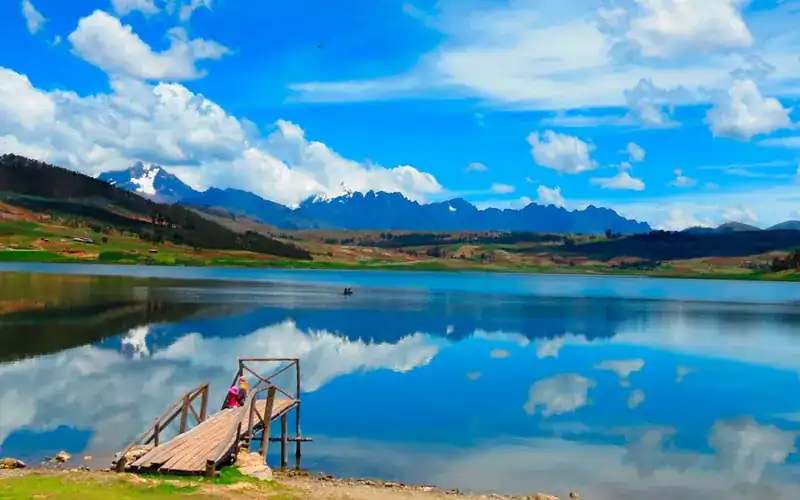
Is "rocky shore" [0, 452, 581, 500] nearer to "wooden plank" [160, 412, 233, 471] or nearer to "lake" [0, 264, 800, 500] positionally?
"wooden plank" [160, 412, 233, 471]

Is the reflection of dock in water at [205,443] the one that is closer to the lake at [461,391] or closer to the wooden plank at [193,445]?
the wooden plank at [193,445]

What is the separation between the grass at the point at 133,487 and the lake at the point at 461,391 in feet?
21.1

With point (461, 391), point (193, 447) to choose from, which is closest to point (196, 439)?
point (193, 447)

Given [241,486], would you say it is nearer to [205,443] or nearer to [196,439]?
[205,443]

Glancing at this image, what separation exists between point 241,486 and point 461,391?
90.8 ft

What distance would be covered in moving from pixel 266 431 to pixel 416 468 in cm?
677

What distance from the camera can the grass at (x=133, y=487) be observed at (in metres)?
23.2

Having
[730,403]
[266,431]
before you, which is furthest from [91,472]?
[730,403]

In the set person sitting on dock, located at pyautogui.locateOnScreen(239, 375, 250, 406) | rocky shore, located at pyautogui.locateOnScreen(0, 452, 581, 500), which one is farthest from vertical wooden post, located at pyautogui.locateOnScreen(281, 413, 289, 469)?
person sitting on dock, located at pyautogui.locateOnScreen(239, 375, 250, 406)

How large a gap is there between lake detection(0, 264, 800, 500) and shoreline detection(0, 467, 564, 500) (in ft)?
5.48

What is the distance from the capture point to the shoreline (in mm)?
24391

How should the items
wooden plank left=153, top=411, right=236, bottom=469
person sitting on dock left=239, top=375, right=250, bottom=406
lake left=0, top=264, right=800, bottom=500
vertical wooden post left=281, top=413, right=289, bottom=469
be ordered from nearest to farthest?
1. wooden plank left=153, top=411, right=236, bottom=469
2. vertical wooden post left=281, top=413, right=289, bottom=469
3. lake left=0, top=264, right=800, bottom=500
4. person sitting on dock left=239, top=375, right=250, bottom=406

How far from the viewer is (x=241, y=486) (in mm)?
26312

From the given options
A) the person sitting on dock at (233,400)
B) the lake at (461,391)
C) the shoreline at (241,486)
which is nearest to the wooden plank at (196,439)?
the shoreline at (241,486)
